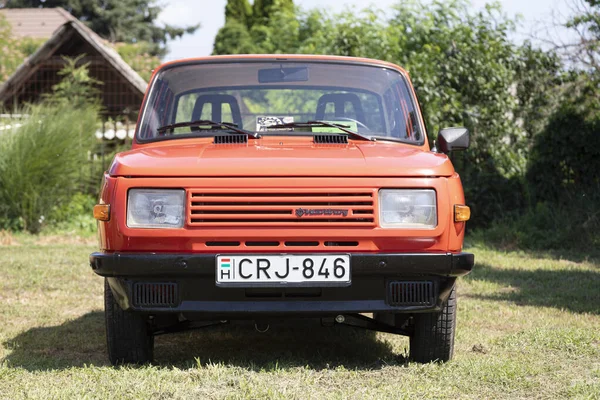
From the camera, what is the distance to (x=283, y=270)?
172 inches

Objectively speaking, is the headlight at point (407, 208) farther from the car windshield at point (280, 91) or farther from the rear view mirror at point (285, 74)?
the rear view mirror at point (285, 74)

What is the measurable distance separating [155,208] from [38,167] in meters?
9.32

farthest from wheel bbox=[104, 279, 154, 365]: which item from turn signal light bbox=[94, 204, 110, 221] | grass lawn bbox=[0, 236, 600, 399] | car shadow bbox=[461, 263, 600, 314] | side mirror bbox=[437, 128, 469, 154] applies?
car shadow bbox=[461, 263, 600, 314]

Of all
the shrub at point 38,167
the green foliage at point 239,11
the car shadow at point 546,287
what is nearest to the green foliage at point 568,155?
the car shadow at point 546,287

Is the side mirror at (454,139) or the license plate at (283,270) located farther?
the side mirror at (454,139)

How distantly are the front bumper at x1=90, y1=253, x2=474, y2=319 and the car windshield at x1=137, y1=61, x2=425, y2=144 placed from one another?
1274mm

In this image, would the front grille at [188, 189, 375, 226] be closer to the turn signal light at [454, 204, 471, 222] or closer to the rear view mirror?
the turn signal light at [454, 204, 471, 222]

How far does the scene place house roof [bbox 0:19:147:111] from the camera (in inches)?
919

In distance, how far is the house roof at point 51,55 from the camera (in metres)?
23.3

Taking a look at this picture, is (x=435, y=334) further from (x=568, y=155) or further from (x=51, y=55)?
(x=51, y=55)

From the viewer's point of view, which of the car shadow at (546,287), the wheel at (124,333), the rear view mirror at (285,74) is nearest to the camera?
the wheel at (124,333)

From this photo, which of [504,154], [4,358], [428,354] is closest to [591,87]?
[504,154]

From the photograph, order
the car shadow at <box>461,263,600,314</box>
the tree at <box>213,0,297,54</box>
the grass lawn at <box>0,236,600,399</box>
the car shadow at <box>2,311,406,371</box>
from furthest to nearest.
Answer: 1. the tree at <box>213,0,297,54</box>
2. the car shadow at <box>461,263,600,314</box>
3. the car shadow at <box>2,311,406,371</box>
4. the grass lawn at <box>0,236,600,399</box>

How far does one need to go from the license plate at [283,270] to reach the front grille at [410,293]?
25 cm
